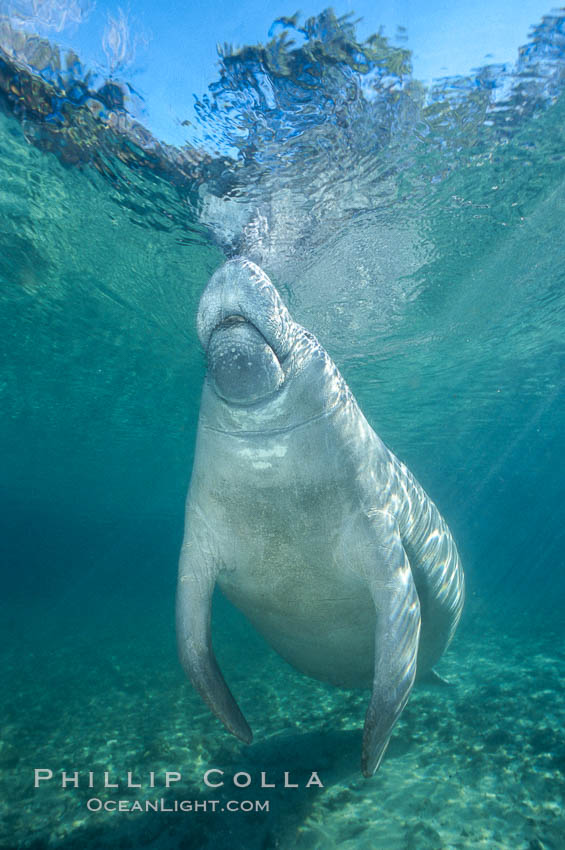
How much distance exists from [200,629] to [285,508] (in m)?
1.09

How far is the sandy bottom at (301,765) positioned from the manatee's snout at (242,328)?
10.6ft

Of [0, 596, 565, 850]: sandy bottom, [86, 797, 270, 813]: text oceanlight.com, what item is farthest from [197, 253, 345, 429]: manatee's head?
[86, 797, 270, 813]: text oceanlight.com

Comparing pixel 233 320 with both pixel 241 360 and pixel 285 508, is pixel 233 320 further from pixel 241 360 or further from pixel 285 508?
pixel 285 508

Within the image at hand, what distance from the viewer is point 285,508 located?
2922 mm

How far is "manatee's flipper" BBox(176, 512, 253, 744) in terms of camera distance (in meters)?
2.93

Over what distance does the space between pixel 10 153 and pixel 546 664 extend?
11613 mm

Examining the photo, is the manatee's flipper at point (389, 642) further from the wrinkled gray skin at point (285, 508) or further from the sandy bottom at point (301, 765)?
the sandy bottom at point (301, 765)

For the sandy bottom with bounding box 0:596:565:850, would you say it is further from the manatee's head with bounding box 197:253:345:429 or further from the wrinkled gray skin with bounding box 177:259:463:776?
the manatee's head with bounding box 197:253:345:429

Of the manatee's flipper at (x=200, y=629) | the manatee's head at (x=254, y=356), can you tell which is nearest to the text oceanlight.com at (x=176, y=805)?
the manatee's flipper at (x=200, y=629)

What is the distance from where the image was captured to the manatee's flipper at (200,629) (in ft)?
9.62

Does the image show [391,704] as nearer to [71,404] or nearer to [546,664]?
[546,664]

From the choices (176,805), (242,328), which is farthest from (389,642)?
(176,805)

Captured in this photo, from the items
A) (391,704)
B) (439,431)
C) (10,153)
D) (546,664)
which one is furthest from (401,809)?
(439,431)

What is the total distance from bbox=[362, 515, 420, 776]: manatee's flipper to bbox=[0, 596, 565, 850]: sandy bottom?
3.68 feet
